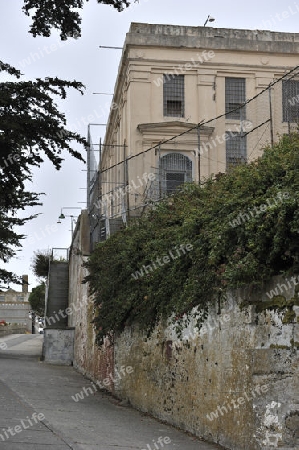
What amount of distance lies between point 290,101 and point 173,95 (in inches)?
565

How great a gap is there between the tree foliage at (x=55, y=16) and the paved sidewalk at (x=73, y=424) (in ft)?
16.0

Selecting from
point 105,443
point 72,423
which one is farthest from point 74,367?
point 105,443

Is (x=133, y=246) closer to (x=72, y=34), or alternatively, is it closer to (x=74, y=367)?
(x=72, y=34)

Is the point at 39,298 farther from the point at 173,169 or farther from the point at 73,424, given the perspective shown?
the point at 73,424

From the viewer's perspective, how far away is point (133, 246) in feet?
44.2

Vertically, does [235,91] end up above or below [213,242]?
above

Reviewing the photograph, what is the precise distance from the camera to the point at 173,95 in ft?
94.4

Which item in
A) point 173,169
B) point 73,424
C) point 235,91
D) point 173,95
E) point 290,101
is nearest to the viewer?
point 73,424

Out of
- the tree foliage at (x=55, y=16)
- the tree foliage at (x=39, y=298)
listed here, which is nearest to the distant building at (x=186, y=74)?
the tree foliage at (x=55, y=16)

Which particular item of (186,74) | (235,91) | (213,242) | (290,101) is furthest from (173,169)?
(213,242)

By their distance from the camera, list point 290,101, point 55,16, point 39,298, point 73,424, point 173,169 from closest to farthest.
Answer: point 55,16
point 73,424
point 290,101
point 173,169
point 39,298

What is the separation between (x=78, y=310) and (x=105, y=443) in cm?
1532

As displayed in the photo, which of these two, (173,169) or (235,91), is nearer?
(173,169)

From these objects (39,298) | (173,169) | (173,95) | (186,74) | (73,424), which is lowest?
(73,424)
